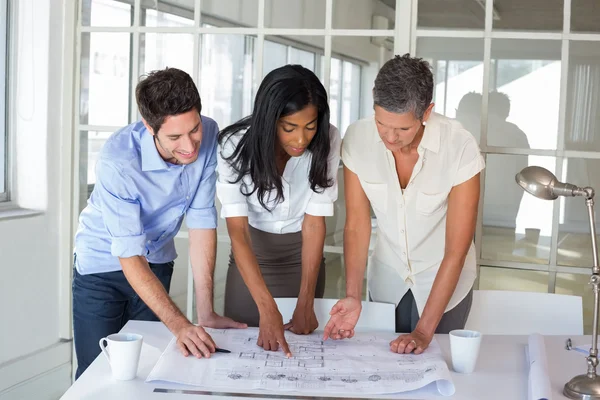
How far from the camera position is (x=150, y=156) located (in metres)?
2.24

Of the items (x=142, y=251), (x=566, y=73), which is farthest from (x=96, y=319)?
(x=566, y=73)

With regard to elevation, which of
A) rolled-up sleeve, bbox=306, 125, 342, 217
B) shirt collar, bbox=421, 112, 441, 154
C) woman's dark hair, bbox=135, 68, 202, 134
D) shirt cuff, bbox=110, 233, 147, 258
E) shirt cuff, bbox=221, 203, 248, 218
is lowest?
shirt cuff, bbox=110, 233, 147, 258

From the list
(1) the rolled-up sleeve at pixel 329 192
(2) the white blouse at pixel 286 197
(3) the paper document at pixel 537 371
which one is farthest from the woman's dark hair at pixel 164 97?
(3) the paper document at pixel 537 371

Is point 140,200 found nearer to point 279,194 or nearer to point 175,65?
point 279,194

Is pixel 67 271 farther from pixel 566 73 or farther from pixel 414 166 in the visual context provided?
pixel 566 73

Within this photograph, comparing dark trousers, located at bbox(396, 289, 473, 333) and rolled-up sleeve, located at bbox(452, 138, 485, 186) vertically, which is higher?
rolled-up sleeve, located at bbox(452, 138, 485, 186)

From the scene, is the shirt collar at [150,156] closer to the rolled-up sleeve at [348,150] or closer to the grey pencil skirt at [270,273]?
the grey pencil skirt at [270,273]

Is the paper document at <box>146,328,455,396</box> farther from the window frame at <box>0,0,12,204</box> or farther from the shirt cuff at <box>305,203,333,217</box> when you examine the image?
the window frame at <box>0,0,12,204</box>

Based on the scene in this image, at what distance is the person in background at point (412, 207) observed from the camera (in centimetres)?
206

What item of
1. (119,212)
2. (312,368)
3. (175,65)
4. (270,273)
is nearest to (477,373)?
(312,368)

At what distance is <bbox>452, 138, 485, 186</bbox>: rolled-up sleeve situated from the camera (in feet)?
7.13

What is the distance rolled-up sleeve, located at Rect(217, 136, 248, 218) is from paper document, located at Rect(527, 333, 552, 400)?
0.91 metres

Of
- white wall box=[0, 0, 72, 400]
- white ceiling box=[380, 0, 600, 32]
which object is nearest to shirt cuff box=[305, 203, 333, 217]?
white ceiling box=[380, 0, 600, 32]

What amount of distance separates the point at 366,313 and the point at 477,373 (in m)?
0.57
